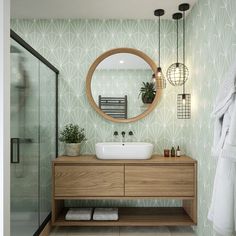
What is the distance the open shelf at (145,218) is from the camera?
2686mm

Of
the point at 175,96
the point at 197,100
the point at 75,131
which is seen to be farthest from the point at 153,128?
the point at 75,131

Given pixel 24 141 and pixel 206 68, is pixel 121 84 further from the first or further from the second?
pixel 24 141

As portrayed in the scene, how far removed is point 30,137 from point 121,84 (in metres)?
1.35

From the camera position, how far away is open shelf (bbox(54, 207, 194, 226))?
269cm

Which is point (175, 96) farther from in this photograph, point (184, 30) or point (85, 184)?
point (85, 184)

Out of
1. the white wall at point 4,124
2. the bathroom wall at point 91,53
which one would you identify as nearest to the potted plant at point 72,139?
the bathroom wall at point 91,53

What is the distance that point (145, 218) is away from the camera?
2.79 m

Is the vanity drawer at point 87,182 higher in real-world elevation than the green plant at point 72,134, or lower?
lower

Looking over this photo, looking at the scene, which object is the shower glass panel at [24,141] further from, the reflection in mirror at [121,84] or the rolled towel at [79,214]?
the reflection in mirror at [121,84]

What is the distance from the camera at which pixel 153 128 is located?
3.16 m

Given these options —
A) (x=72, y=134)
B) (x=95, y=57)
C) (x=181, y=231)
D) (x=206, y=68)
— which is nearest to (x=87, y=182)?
(x=72, y=134)

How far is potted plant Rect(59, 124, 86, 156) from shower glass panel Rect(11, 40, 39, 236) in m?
0.59

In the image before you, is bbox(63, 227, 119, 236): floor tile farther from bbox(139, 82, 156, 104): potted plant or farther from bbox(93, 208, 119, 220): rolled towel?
bbox(139, 82, 156, 104): potted plant

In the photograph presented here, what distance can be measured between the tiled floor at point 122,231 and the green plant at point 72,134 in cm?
98
